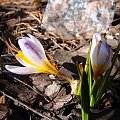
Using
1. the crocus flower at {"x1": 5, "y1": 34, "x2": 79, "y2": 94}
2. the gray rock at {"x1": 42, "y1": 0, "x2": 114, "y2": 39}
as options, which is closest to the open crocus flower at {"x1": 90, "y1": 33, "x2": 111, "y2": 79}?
the crocus flower at {"x1": 5, "y1": 34, "x2": 79, "y2": 94}

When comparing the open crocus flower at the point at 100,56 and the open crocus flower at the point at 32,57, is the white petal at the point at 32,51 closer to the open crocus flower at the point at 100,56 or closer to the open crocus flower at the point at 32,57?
the open crocus flower at the point at 32,57

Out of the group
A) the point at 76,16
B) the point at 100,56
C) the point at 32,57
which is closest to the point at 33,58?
the point at 32,57

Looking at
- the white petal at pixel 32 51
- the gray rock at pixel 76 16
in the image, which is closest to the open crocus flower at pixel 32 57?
the white petal at pixel 32 51

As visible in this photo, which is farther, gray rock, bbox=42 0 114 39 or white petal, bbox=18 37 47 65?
gray rock, bbox=42 0 114 39

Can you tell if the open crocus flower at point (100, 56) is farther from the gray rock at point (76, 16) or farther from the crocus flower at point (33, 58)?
the gray rock at point (76, 16)

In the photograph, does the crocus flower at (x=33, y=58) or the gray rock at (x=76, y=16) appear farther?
the gray rock at (x=76, y=16)

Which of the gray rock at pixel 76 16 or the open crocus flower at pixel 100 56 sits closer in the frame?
the open crocus flower at pixel 100 56

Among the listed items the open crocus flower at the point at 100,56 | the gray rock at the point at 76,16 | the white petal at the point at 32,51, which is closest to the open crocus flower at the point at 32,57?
the white petal at the point at 32,51

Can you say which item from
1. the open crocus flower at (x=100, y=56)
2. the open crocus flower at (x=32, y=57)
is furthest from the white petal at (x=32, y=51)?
the open crocus flower at (x=100, y=56)

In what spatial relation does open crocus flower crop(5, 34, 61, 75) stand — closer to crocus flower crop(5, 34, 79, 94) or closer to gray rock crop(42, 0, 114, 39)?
crocus flower crop(5, 34, 79, 94)
